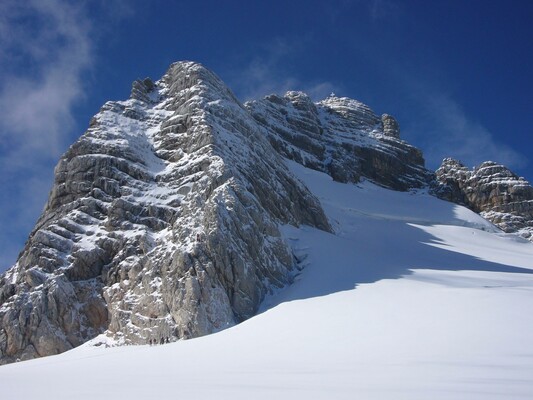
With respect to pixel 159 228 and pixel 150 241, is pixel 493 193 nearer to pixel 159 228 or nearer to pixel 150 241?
pixel 159 228

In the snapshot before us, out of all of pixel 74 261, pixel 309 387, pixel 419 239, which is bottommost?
pixel 309 387

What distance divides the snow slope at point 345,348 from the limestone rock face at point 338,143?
155 ft

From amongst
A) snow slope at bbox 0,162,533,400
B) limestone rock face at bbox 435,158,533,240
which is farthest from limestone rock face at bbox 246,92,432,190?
snow slope at bbox 0,162,533,400

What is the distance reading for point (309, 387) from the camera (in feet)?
34.1

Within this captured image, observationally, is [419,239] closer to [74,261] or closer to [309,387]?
[74,261]

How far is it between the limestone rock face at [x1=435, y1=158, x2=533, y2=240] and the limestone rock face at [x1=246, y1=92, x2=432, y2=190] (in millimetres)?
5310

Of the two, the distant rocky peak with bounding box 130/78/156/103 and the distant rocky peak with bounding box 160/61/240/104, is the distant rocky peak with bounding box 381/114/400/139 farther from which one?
the distant rocky peak with bounding box 130/78/156/103

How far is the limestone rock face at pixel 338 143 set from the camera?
88.9 m

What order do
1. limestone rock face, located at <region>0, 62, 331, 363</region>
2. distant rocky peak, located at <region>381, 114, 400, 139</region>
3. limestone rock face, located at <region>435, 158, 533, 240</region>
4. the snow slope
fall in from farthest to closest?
distant rocky peak, located at <region>381, 114, 400, 139</region>
limestone rock face, located at <region>435, 158, 533, 240</region>
limestone rock face, located at <region>0, 62, 331, 363</region>
the snow slope

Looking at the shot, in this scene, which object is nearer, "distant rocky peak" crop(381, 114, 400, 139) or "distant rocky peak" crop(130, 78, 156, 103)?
"distant rocky peak" crop(130, 78, 156, 103)

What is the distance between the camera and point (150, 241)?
3262 centimetres

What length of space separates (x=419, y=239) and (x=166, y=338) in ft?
120

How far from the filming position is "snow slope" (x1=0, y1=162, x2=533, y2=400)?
10.4 meters

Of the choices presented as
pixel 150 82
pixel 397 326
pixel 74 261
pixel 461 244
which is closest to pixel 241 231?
pixel 74 261
